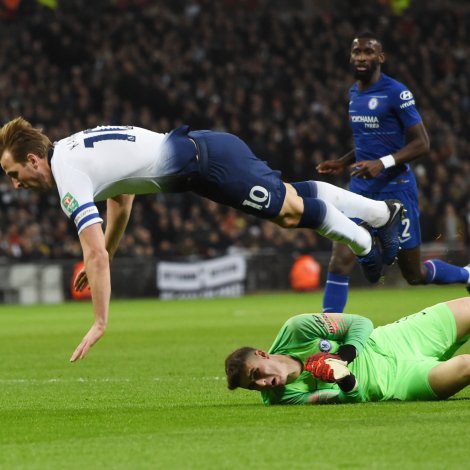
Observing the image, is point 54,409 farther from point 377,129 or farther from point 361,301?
point 361,301

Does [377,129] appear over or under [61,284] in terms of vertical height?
over

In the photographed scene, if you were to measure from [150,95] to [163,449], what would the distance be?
24918 millimetres

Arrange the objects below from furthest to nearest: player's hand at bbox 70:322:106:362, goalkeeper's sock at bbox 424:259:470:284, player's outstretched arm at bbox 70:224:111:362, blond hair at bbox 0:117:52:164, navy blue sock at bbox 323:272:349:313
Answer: goalkeeper's sock at bbox 424:259:470:284
navy blue sock at bbox 323:272:349:313
blond hair at bbox 0:117:52:164
player's outstretched arm at bbox 70:224:111:362
player's hand at bbox 70:322:106:362

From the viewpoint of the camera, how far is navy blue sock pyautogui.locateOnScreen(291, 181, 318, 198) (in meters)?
Answer: 8.51

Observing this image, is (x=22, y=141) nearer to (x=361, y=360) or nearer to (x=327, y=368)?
(x=327, y=368)

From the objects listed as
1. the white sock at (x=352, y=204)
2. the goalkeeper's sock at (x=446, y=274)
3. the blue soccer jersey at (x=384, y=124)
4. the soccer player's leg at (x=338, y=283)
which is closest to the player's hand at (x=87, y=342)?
the white sock at (x=352, y=204)

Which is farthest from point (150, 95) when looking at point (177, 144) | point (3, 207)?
point (177, 144)

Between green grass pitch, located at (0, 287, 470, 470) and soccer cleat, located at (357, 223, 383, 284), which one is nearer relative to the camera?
green grass pitch, located at (0, 287, 470, 470)

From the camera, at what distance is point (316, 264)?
27359 mm

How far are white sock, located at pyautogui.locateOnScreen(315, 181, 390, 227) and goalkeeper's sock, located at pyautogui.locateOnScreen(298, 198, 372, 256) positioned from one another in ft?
0.82

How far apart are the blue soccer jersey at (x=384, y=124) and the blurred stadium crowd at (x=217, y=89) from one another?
15.6 meters

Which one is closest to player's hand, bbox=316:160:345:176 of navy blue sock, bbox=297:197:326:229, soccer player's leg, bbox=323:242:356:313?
soccer player's leg, bbox=323:242:356:313

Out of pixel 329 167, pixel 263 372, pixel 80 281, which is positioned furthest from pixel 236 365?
pixel 329 167

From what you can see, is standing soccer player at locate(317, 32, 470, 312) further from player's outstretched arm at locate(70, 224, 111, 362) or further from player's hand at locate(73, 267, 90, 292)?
player's outstretched arm at locate(70, 224, 111, 362)
